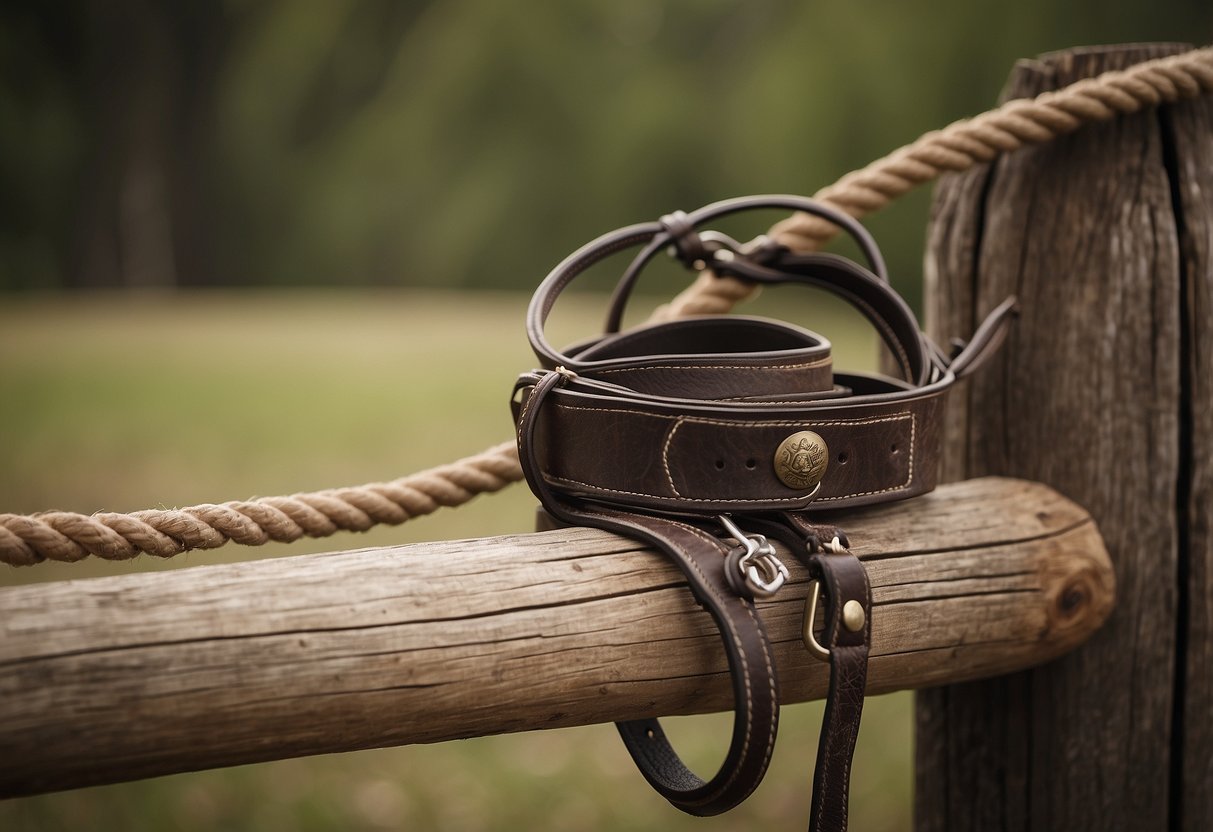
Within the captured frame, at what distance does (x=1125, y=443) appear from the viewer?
1555 mm

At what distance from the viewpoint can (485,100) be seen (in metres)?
12.0

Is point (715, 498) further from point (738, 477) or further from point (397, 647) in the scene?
point (397, 647)

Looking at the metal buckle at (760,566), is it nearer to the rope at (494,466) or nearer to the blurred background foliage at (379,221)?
the rope at (494,466)

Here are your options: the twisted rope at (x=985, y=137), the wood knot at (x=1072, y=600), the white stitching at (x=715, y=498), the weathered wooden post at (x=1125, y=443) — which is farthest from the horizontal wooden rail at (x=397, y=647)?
the twisted rope at (x=985, y=137)

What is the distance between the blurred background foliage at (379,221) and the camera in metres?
3.10

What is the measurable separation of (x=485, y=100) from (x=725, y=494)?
11538 millimetres

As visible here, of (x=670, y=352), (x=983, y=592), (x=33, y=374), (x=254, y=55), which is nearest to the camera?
(x=983, y=592)

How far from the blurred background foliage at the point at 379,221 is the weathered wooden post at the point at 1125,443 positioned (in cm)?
127

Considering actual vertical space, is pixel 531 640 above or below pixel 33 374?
above

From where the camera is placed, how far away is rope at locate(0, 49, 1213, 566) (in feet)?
3.89

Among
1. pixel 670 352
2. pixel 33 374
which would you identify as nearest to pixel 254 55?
pixel 33 374

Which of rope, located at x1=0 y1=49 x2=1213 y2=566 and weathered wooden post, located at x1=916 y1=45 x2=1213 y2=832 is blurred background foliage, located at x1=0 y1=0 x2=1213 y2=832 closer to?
weathered wooden post, located at x1=916 y1=45 x2=1213 y2=832

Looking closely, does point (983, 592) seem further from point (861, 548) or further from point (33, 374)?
point (33, 374)

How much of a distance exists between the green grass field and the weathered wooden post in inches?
49.6
